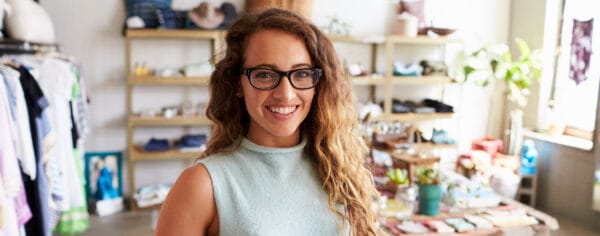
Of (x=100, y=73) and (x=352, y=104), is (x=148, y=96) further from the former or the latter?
(x=352, y=104)

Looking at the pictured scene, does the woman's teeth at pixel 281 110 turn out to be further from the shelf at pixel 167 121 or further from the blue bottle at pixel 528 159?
the blue bottle at pixel 528 159

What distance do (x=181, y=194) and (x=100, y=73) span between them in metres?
3.59

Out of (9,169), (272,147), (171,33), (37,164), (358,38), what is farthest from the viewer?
(358,38)

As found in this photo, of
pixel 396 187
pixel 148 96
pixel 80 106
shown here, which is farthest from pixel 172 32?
pixel 396 187

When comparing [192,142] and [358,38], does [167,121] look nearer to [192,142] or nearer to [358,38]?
[192,142]

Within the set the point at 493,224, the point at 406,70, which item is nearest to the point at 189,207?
the point at 493,224

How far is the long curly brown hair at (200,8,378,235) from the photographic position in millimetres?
942

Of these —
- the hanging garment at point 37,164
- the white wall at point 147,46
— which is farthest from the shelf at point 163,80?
the hanging garment at point 37,164

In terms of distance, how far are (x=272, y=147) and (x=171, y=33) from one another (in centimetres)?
321

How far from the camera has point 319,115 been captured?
3.45ft

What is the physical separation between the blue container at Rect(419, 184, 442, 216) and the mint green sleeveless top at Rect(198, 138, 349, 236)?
1.43 metres

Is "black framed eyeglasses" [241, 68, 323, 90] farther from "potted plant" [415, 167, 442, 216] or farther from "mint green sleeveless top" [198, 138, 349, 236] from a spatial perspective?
"potted plant" [415, 167, 442, 216]

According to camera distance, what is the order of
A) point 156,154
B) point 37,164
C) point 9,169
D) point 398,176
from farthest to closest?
point 156,154 → point 398,176 → point 37,164 → point 9,169

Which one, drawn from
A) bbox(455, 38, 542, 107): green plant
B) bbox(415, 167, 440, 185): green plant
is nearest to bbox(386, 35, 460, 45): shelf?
bbox(455, 38, 542, 107): green plant
